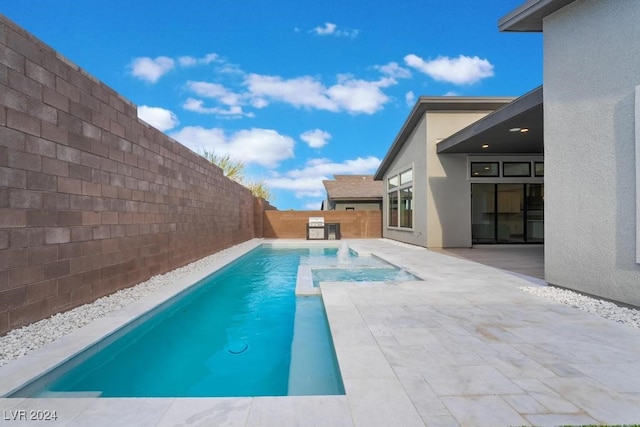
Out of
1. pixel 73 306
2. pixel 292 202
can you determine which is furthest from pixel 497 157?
pixel 292 202

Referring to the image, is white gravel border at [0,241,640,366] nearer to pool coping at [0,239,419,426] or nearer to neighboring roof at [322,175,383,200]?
pool coping at [0,239,419,426]

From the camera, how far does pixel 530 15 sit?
17.0 feet

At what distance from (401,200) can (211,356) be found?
39.4 ft

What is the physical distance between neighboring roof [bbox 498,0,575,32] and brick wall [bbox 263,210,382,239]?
508 inches

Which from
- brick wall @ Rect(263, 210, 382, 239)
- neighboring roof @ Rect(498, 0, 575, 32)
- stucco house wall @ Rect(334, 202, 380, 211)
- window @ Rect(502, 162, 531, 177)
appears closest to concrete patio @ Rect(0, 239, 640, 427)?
neighboring roof @ Rect(498, 0, 575, 32)

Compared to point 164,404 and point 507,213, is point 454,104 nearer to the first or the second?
point 507,213

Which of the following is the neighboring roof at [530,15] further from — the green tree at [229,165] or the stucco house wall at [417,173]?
the green tree at [229,165]

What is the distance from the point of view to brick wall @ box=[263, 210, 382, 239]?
59.5 feet

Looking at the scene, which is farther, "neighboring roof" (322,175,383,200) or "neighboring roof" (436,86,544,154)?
"neighboring roof" (322,175,383,200)

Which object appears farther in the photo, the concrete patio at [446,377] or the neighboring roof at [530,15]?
the neighboring roof at [530,15]

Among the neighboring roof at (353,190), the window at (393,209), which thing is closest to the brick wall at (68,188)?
the window at (393,209)

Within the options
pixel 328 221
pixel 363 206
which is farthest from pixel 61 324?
pixel 363 206

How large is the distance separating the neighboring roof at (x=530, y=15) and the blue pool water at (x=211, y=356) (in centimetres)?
554

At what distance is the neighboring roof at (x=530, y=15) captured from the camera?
191 inches
